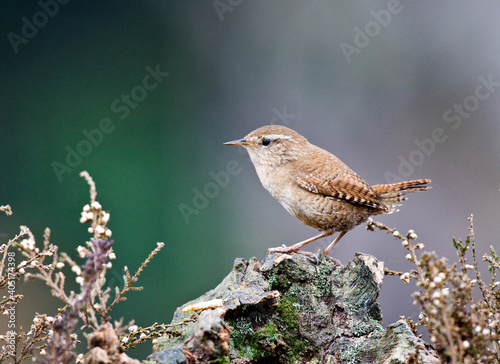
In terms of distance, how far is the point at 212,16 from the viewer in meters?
3.93

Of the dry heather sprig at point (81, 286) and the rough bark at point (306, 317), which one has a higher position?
the rough bark at point (306, 317)

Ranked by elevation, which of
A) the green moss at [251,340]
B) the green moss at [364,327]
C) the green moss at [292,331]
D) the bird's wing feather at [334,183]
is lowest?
the green moss at [251,340]

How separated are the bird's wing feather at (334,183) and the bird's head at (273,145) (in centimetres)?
9

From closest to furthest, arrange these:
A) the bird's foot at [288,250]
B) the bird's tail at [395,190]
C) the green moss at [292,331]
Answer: the green moss at [292,331] < the bird's foot at [288,250] < the bird's tail at [395,190]

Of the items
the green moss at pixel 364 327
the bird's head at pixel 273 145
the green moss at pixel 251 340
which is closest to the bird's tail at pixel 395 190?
the bird's head at pixel 273 145

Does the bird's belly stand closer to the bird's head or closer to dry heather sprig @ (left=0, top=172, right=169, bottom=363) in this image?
the bird's head

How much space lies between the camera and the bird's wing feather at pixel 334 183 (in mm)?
2434

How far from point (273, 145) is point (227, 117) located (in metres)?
1.40

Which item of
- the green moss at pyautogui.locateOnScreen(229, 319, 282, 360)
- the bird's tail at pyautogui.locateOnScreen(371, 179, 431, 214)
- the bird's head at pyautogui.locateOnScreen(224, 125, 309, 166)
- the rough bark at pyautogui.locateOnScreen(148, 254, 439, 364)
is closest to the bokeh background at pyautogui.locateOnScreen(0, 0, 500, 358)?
the bird's head at pyautogui.locateOnScreen(224, 125, 309, 166)

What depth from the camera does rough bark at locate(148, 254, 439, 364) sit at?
1500 mm

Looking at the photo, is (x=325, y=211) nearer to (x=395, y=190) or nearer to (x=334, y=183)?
(x=334, y=183)

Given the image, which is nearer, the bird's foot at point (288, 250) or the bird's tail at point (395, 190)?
the bird's foot at point (288, 250)

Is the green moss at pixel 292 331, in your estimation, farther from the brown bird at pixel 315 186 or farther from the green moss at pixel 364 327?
the brown bird at pixel 315 186

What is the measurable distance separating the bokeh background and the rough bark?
156cm
